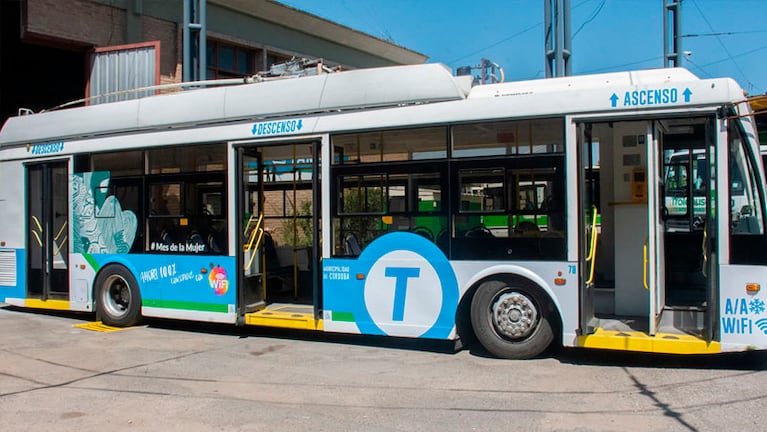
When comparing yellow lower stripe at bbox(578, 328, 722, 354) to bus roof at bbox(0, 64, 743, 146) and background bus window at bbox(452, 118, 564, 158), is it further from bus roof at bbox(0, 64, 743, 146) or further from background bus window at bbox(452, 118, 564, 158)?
bus roof at bbox(0, 64, 743, 146)

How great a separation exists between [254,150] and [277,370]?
3.48 meters

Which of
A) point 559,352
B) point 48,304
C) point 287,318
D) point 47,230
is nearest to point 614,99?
point 559,352

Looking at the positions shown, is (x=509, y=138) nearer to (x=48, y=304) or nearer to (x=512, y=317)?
(x=512, y=317)

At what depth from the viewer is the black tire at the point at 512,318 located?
700 centimetres

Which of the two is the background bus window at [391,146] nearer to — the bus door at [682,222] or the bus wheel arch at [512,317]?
the bus wheel arch at [512,317]

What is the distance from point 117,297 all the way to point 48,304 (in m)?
1.51

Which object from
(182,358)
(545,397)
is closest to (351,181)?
(182,358)

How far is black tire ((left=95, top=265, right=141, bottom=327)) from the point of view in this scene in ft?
31.7

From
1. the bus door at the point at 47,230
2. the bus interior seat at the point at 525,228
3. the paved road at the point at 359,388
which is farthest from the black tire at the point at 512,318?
the bus door at the point at 47,230

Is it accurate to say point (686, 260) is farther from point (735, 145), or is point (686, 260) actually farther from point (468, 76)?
point (468, 76)

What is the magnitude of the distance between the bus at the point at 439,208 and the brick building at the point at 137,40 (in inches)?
226

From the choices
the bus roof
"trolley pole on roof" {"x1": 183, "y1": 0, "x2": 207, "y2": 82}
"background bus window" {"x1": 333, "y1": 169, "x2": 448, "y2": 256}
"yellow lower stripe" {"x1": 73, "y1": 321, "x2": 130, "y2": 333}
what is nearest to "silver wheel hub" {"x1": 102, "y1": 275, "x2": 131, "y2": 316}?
"yellow lower stripe" {"x1": 73, "y1": 321, "x2": 130, "y2": 333}

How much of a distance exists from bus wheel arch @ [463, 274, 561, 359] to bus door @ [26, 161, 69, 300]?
7095 millimetres

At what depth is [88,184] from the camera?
10.1 meters
